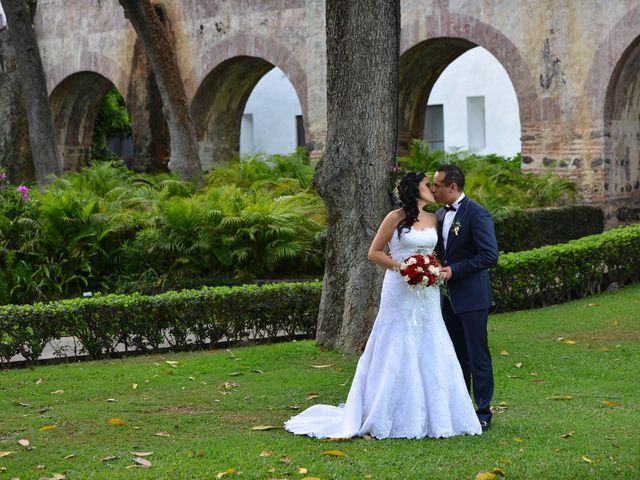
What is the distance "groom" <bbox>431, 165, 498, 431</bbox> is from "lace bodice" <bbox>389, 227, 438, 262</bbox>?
6.0 inches

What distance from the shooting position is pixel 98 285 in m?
14.7

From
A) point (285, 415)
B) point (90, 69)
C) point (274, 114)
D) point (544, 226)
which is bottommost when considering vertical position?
point (285, 415)

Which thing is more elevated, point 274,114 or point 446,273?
point 274,114

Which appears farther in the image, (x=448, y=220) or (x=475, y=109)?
(x=475, y=109)

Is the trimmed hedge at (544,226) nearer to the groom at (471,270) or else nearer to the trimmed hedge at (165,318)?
the trimmed hedge at (165,318)

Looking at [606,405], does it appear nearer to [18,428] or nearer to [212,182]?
[18,428]

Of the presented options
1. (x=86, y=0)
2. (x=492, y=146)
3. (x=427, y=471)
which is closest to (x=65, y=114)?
(x=86, y=0)

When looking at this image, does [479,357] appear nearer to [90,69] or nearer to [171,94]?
[171,94]

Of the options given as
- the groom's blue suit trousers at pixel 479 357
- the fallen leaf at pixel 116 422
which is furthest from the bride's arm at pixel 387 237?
the fallen leaf at pixel 116 422

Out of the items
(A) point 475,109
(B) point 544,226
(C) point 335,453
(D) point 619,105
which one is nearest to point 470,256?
(C) point 335,453

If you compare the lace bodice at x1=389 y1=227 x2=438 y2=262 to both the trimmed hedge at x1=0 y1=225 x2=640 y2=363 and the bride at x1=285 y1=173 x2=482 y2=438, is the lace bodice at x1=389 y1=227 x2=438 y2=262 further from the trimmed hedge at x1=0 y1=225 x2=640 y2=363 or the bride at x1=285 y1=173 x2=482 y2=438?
the trimmed hedge at x1=0 y1=225 x2=640 y2=363

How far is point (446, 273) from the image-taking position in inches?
267

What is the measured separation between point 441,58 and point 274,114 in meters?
13.8

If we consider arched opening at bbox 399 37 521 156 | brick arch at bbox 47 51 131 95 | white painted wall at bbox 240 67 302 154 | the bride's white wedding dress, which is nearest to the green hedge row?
the bride's white wedding dress
